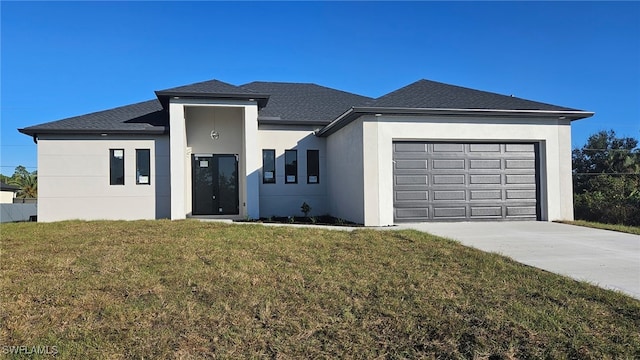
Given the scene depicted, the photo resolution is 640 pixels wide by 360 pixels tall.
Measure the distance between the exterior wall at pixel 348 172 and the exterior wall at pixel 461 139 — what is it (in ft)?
0.32

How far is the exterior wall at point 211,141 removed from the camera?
45.0ft

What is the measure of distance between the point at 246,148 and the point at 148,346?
10919mm

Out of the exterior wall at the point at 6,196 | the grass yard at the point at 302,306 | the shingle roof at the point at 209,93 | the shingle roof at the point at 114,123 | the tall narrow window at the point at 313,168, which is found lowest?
the grass yard at the point at 302,306

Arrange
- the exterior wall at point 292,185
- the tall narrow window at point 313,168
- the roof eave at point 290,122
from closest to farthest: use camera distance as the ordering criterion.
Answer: the roof eave at point 290,122 < the exterior wall at point 292,185 < the tall narrow window at point 313,168

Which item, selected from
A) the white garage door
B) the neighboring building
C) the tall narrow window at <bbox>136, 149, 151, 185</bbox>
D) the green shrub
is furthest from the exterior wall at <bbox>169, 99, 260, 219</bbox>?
the neighboring building

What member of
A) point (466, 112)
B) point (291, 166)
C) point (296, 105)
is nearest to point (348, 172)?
point (291, 166)

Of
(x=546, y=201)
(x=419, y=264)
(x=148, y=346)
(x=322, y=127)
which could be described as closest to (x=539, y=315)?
(x=419, y=264)

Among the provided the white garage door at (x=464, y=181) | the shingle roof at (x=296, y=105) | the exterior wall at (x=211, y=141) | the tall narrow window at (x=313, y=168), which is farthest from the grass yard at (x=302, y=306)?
the tall narrow window at (x=313, y=168)

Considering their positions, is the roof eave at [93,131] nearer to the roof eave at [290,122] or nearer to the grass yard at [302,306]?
the roof eave at [290,122]

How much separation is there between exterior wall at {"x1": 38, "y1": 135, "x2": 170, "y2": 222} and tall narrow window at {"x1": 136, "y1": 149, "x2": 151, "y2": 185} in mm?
130

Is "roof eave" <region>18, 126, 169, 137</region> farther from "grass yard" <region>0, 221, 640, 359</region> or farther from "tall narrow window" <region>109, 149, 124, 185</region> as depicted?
"grass yard" <region>0, 221, 640, 359</region>

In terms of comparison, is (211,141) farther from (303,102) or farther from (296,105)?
(303,102)

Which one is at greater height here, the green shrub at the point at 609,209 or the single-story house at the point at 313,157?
the single-story house at the point at 313,157

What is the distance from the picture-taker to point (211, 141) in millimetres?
16047
